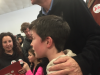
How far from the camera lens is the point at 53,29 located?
0.63 metres

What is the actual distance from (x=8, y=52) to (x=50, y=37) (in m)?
1.31

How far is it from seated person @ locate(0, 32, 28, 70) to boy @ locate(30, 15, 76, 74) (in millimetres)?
1039

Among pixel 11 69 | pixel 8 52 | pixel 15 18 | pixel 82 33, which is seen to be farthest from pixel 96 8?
pixel 15 18

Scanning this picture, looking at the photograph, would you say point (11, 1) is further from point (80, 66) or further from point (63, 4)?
point (80, 66)

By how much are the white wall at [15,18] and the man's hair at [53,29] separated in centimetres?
477

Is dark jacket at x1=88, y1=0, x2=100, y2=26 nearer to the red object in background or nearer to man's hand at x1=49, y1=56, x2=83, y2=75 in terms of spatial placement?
man's hand at x1=49, y1=56, x2=83, y2=75

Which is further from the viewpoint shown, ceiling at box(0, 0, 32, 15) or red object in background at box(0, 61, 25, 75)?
ceiling at box(0, 0, 32, 15)

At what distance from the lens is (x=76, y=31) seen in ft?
2.54

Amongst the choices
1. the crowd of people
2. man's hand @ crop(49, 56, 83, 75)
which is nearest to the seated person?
the crowd of people

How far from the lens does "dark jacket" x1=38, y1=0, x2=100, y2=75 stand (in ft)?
1.77

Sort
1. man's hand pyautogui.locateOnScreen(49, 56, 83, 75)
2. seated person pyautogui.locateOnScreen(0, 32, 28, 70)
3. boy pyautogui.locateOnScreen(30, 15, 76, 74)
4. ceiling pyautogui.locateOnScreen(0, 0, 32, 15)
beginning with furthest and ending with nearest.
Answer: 1. ceiling pyautogui.locateOnScreen(0, 0, 32, 15)
2. seated person pyautogui.locateOnScreen(0, 32, 28, 70)
3. boy pyautogui.locateOnScreen(30, 15, 76, 74)
4. man's hand pyautogui.locateOnScreen(49, 56, 83, 75)

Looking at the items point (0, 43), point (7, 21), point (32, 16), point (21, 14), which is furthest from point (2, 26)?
point (0, 43)

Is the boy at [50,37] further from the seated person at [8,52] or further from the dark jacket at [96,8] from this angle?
the seated person at [8,52]

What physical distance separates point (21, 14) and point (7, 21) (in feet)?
2.86
